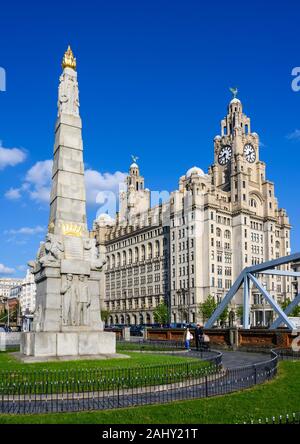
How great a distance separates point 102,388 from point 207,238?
82.5 metres

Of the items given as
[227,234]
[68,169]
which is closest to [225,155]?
[227,234]

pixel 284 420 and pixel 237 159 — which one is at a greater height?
pixel 237 159

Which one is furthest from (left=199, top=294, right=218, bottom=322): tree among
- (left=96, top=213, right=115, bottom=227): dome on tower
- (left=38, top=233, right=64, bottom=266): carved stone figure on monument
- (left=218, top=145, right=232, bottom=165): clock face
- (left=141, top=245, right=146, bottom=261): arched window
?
(left=38, top=233, right=64, bottom=266): carved stone figure on monument

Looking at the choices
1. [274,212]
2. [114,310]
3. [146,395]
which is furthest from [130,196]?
[146,395]

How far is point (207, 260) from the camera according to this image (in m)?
95.9

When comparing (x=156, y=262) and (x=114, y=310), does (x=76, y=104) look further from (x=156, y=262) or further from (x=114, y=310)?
(x=114, y=310)

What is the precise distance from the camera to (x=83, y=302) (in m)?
24.2

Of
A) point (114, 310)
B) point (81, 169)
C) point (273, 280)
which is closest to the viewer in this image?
point (81, 169)

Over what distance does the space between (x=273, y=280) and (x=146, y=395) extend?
93.6 m

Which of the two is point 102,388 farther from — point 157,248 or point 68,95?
point 157,248

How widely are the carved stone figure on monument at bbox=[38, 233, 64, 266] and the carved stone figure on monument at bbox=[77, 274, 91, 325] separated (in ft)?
5.28

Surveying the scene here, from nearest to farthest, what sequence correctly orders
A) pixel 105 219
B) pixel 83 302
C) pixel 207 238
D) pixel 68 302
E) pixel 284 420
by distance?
pixel 284 420
pixel 68 302
pixel 83 302
pixel 207 238
pixel 105 219

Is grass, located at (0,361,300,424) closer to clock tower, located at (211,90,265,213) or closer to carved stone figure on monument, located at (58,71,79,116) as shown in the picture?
carved stone figure on monument, located at (58,71,79,116)

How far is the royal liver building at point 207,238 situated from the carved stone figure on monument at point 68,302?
7250 centimetres
